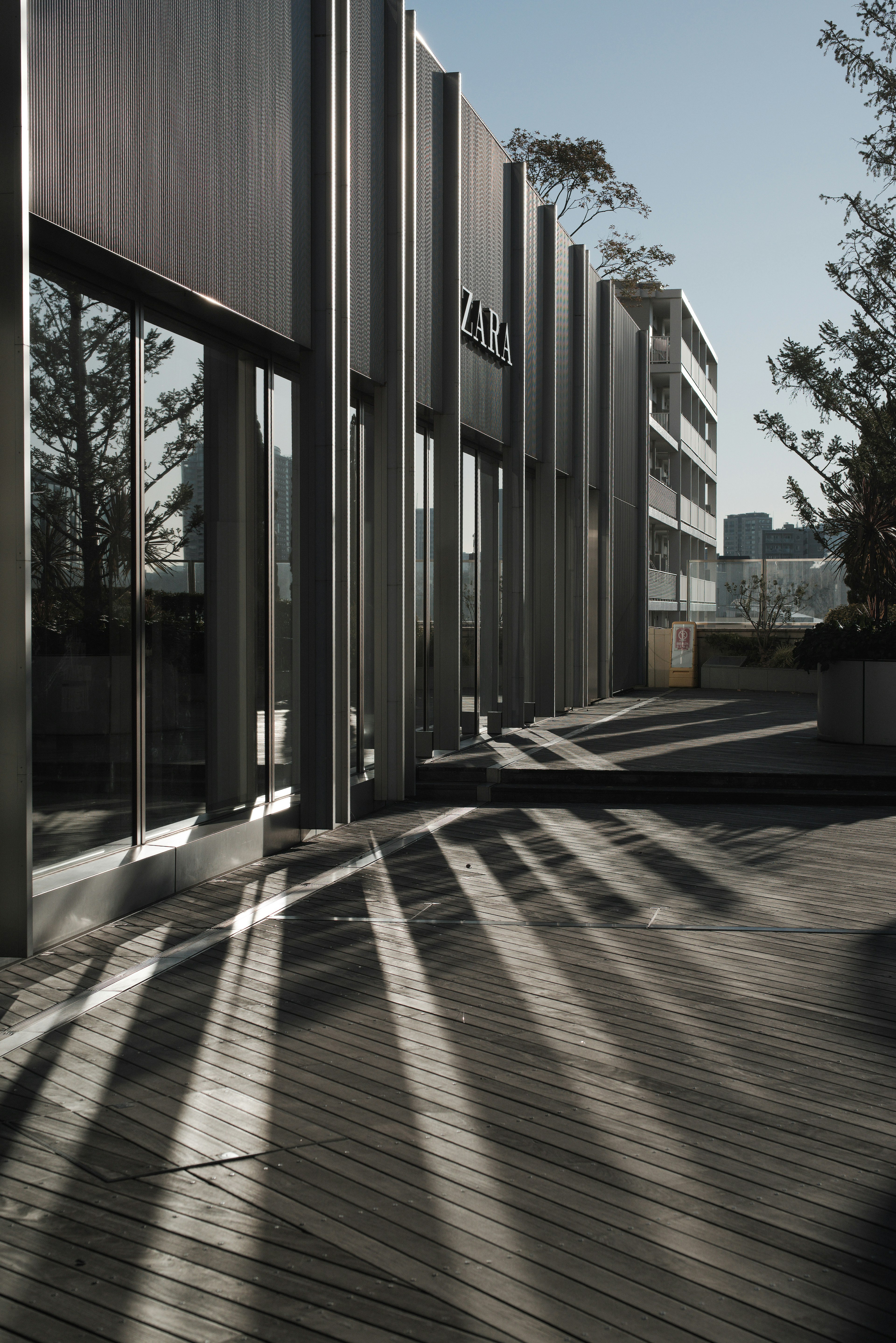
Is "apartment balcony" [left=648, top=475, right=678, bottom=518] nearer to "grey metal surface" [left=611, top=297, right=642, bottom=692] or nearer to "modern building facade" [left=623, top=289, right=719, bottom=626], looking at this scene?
"modern building facade" [left=623, top=289, right=719, bottom=626]

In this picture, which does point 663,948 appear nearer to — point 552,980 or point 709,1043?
point 552,980

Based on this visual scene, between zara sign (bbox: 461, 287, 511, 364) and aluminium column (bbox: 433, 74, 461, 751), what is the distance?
372 mm

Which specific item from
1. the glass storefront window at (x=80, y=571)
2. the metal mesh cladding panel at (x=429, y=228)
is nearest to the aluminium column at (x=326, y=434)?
the glass storefront window at (x=80, y=571)

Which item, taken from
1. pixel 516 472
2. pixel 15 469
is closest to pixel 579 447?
pixel 516 472

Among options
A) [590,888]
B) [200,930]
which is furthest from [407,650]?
[200,930]

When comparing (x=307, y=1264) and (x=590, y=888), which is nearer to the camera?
(x=307, y=1264)

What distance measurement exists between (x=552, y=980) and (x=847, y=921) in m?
2.29

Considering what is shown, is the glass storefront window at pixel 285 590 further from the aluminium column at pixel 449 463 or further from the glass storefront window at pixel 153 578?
the aluminium column at pixel 449 463

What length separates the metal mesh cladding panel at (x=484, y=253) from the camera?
582 inches

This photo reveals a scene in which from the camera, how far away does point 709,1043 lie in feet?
17.3

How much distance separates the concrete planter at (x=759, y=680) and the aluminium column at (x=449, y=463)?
45.5 feet

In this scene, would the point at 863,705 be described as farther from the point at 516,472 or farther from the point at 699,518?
the point at 699,518

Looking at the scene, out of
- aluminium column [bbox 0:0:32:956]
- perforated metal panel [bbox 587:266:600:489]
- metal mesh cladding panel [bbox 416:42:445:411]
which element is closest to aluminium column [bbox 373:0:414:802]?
metal mesh cladding panel [bbox 416:42:445:411]

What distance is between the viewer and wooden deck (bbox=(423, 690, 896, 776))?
13641 millimetres
